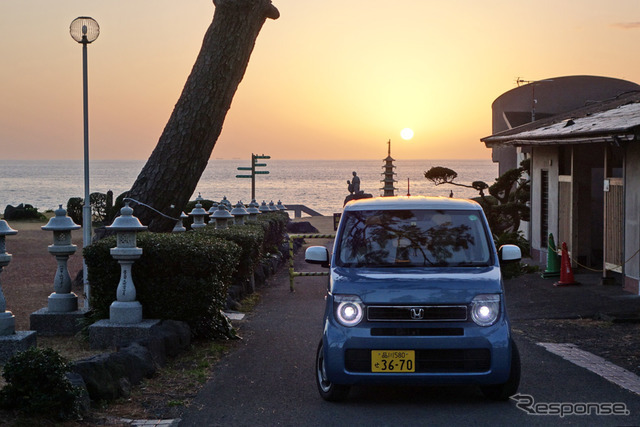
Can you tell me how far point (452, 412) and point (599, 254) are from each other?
45.9ft

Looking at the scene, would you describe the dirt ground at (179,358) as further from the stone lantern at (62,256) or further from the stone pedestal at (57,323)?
the stone lantern at (62,256)

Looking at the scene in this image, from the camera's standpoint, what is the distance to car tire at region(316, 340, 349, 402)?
7.39 meters

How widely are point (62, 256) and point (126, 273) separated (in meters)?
1.35

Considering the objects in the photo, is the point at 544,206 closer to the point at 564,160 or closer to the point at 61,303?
the point at 564,160

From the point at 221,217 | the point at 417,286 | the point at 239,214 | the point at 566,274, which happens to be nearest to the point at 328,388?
the point at 417,286

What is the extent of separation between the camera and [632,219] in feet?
51.0

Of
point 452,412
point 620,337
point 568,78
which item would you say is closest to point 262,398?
point 452,412

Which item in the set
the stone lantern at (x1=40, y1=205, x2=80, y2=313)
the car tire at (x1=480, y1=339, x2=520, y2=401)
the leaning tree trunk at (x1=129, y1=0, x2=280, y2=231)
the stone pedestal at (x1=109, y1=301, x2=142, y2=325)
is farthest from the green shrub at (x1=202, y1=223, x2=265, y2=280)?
the car tire at (x1=480, y1=339, x2=520, y2=401)

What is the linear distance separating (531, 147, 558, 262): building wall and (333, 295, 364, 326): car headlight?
14453 millimetres

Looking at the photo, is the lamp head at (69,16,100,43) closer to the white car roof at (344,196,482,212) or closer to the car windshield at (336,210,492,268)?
the white car roof at (344,196,482,212)

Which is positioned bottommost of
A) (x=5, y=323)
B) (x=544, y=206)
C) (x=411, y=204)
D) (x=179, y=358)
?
(x=179, y=358)

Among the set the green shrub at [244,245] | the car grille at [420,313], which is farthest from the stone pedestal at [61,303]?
the car grille at [420,313]

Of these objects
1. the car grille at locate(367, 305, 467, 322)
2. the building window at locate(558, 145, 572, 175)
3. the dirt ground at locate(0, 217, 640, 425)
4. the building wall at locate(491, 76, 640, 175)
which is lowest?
the dirt ground at locate(0, 217, 640, 425)

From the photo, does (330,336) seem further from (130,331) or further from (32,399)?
(130,331)
